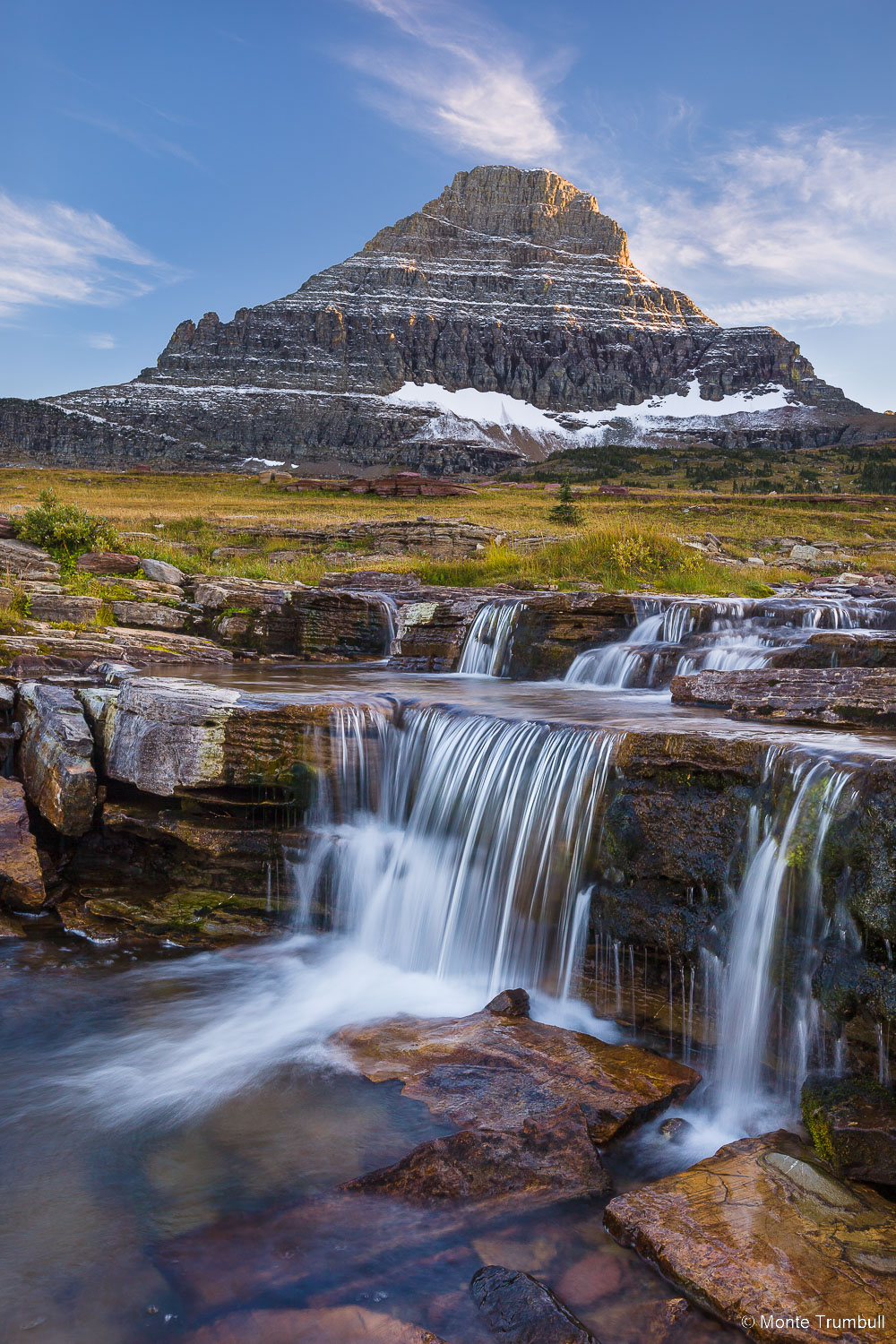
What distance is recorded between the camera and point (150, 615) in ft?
44.1

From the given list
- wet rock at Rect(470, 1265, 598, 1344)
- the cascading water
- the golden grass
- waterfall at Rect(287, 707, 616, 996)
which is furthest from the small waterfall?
wet rock at Rect(470, 1265, 598, 1344)

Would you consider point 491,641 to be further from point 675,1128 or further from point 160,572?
point 675,1128

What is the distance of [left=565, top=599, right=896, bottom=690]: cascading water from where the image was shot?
10.4 metres

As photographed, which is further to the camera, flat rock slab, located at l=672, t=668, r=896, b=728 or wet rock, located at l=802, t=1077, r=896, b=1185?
flat rock slab, located at l=672, t=668, r=896, b=728

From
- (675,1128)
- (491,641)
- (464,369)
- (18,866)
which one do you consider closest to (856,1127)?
(675,1128)

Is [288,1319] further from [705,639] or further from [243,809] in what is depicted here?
[705,639]

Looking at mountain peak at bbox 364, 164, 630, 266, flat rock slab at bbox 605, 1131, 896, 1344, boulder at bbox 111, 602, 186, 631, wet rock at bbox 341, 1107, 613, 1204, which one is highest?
mountain peak at bbox 364, 164, 630, 266

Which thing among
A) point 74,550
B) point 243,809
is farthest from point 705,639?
point 74,550

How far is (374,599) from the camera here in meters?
14.6

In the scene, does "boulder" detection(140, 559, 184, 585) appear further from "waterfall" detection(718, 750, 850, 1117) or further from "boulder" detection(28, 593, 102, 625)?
"waterfall" detection(718, 750, 850, 1117)

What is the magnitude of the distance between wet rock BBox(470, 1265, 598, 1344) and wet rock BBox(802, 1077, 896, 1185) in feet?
5.30

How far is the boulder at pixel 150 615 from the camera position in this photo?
521 inches

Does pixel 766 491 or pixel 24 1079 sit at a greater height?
pixel 766 491

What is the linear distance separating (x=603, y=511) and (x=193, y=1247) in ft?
107
